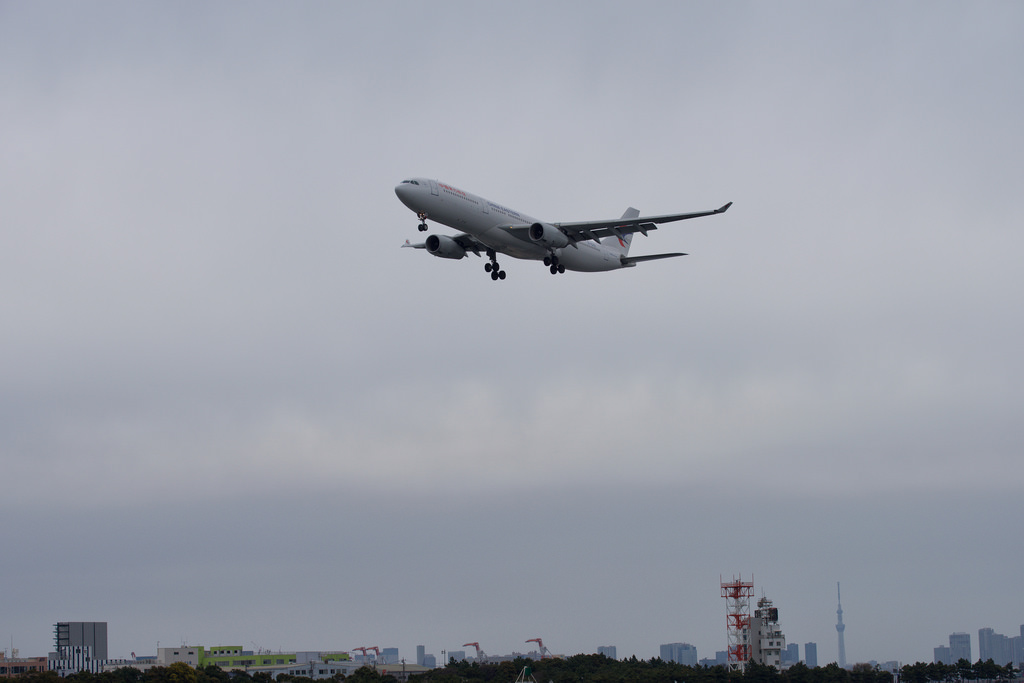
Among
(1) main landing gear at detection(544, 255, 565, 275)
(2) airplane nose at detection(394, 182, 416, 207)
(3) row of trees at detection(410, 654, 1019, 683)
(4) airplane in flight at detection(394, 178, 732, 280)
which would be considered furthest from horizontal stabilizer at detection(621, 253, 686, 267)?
(3) row of trees at detection(410, 654, 1019, 683)

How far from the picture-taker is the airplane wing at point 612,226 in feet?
219

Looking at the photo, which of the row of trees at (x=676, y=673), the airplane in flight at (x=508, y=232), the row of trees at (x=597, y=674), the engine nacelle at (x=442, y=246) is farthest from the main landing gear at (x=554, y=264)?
the row of trees at (x=676, y=673)

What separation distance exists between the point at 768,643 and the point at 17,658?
10068 cm

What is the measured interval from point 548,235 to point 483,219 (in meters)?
4.62

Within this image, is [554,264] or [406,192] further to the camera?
[554,264]

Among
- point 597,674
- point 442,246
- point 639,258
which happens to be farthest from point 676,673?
point 442,246

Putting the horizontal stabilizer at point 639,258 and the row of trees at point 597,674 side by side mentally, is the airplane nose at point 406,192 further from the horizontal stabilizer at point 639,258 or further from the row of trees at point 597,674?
the row of trees at point 597,674

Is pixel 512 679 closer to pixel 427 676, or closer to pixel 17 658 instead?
pixel 427 676

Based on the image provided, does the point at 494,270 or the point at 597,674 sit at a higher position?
the point at 494,270

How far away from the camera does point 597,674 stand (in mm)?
116750

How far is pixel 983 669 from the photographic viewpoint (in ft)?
414

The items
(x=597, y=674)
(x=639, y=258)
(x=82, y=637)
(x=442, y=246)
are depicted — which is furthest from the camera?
(x=82, y=637)

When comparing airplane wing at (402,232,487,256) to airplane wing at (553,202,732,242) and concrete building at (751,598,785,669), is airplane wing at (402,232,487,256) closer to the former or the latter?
airplane wing at (553,202,732,242)

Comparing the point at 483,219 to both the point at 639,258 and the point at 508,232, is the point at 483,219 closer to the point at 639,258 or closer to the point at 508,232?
the point at 508,232
